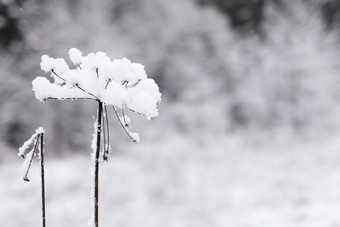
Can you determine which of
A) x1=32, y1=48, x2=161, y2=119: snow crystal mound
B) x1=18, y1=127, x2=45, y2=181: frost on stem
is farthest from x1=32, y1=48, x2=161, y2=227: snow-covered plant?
x1=18, y1=127, x2=45, y2=181: frost on stem

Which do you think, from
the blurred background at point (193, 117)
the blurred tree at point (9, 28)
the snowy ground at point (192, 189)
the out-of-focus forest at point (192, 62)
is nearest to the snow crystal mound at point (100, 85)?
the snowy ground at point (192, 189)

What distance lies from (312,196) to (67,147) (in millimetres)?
10797

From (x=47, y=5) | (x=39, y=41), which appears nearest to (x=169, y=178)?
(x=39, y=41)

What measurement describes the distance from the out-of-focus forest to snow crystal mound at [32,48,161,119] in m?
11.6

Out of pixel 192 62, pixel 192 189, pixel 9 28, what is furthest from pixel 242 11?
pixel 192 189

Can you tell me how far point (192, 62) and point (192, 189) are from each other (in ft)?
40.3

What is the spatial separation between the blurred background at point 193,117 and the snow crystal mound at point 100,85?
526cm

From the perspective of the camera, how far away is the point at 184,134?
15.7 meters

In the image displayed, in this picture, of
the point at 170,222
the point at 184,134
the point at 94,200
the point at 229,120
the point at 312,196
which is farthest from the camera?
the point at 229,120

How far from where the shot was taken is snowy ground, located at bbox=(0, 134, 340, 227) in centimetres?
657

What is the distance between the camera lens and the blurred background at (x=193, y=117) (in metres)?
7.45

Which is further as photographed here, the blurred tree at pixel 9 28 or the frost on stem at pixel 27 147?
the blurred tree at pixel 9 28

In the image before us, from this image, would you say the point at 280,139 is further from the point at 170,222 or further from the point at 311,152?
the point at 170,222

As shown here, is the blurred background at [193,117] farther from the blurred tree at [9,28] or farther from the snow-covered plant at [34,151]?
the snow-covered plant at [34,151]
